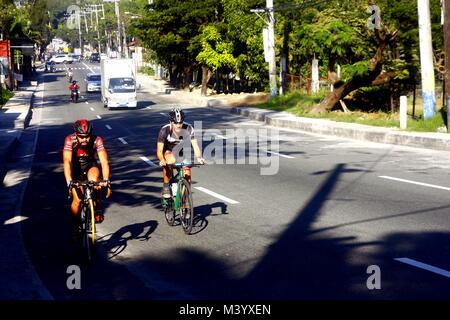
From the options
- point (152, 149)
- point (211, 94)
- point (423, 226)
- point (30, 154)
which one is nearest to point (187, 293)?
point (423, 226)

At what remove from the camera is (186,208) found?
32.4 feet

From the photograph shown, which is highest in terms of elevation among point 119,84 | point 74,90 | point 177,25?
point 177,25

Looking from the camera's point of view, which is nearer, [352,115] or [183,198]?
[183,198]

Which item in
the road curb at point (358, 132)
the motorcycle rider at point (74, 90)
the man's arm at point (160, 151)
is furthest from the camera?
the motorcycle rider at point (74, 90)

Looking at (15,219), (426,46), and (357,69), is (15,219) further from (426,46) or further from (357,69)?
(357,69)

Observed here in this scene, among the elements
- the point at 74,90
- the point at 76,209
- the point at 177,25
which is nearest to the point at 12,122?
the point at 74,90

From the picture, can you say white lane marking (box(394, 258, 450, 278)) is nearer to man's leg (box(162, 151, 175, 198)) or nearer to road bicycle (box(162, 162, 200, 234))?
road bicycle (box(162, 162, 200, 234))

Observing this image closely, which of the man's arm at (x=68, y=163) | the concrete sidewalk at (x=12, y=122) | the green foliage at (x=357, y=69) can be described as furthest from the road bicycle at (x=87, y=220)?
the green foliage at (x=357, y=69)

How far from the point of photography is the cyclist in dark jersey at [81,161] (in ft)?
27.8

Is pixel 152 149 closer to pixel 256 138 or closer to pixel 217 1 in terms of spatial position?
pixel 256 138

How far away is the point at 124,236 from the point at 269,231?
208 centimetres

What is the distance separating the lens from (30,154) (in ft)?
71.3

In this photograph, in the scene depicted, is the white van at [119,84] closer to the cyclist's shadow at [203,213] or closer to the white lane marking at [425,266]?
the cyclist's shadow at [203,213]

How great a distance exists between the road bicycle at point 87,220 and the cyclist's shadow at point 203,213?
6.28 ft
